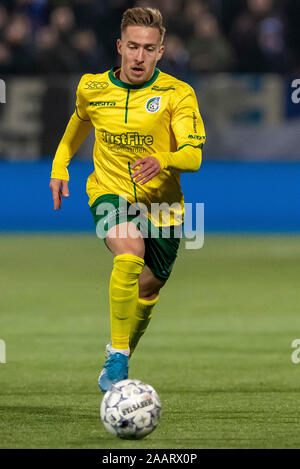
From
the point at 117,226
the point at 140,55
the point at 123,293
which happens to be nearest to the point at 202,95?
the point at 140,55

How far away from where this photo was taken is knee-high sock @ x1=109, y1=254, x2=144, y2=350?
5969mm

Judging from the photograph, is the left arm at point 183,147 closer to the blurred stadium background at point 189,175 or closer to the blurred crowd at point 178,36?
the blurred stadium background at point 189,175

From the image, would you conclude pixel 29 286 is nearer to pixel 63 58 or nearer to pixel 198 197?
pixel 198 197

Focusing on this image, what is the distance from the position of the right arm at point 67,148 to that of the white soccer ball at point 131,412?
5.03 ft

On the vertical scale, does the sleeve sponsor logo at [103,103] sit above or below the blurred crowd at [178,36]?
above

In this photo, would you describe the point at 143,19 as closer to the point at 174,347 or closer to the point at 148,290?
the point at 148,290

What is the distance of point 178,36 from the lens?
55.1ft

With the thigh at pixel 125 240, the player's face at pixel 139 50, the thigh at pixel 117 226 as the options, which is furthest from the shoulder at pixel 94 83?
the thigh at pixel 125 240

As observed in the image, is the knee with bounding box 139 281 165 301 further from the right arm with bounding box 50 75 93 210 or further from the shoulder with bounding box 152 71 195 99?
the shoulder with bounding box 152 71 195 99

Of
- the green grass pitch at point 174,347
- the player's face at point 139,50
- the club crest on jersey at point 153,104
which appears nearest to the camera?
the green grass pitch at point 174,347


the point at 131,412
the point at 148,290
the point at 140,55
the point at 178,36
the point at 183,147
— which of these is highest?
the point at 140,55

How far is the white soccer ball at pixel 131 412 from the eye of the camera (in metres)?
5.09

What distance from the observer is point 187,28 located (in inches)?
666

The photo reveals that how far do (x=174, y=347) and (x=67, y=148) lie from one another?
2.20 meters
